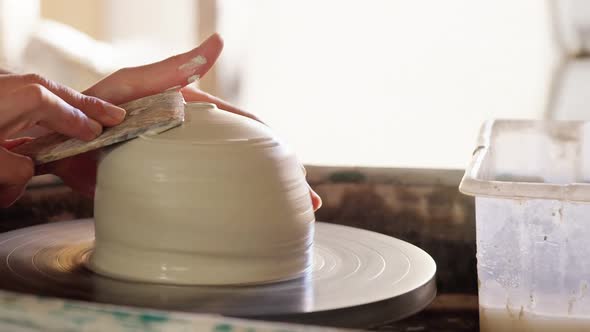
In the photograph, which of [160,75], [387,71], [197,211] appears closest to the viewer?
[197,211]

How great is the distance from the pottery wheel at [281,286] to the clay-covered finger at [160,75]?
0.20m

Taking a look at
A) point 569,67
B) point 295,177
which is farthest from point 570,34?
point 295,177

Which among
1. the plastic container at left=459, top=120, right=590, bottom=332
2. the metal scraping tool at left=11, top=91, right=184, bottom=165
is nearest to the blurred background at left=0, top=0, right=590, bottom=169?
the plastic container at left=459, top=120, right=590, bottom=332

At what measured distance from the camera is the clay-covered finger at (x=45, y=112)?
0.87 metres

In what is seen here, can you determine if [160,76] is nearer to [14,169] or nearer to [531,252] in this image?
[14,169]

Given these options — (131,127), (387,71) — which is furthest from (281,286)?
(387,71)

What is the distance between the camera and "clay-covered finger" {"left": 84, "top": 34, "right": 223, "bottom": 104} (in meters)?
1.03

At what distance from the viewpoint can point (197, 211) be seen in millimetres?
862

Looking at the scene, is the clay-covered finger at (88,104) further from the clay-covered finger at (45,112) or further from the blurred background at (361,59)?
the blurred background at (361,59)

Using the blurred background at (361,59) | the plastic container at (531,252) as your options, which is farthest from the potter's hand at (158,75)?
the blurred background at (361,59)

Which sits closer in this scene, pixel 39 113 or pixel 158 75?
pixel 39 113

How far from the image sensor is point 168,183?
87 centimetres

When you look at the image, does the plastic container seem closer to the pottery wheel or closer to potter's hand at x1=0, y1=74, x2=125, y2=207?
the pottery wheel

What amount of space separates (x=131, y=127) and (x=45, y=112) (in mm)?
95
